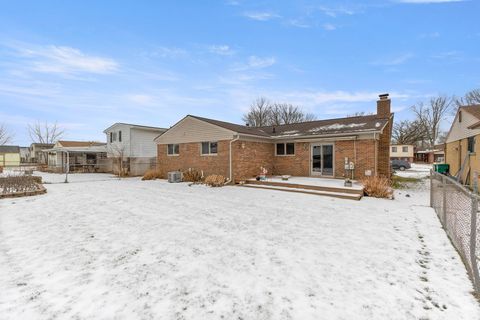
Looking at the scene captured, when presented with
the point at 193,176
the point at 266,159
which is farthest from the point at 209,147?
the point at 266,159

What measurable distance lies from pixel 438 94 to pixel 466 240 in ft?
189

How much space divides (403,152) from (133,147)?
44.8 meters

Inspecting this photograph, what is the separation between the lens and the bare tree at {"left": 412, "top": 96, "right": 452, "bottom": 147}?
153ft

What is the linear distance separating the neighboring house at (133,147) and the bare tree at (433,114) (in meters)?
51.7

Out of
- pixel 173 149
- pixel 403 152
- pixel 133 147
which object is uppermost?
pixel 133 147

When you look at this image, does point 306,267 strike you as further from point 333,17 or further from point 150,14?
point 150,14

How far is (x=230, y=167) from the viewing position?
14.4 meters

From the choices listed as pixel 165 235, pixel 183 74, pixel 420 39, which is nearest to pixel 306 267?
pixel 165 235

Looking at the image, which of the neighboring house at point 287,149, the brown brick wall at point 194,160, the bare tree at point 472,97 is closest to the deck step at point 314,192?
the neighboring house at point 287,149

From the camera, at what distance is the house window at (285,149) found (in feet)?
51.7

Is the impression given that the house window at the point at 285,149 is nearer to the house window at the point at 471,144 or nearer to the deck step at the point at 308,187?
the deck step at the point at 308,187

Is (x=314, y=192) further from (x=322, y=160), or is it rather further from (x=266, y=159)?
(x=266, y=159)

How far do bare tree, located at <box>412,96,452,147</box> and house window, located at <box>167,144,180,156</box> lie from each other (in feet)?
170

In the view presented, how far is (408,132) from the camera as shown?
4759 centimetres
